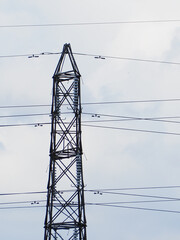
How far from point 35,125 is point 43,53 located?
20.1 feet

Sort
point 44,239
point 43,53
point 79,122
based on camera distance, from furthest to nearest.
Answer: point 43,53 → point 79,122 → point 44,239

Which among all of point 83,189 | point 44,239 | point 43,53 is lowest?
point 44,239

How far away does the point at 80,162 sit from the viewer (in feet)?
130

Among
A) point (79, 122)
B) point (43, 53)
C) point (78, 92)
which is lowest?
point (79, 122)

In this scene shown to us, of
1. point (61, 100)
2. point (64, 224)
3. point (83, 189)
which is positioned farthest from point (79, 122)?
point (64, 224)

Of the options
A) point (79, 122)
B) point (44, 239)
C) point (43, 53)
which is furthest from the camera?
point (43, 53)

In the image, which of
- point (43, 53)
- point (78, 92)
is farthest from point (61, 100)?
point (43, 53)

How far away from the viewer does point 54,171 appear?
1564 inches

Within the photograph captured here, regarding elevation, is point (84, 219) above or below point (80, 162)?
below

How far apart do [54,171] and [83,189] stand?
262cm

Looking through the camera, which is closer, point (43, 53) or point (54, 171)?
point (54, 171)

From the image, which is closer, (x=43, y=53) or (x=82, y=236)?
(x=82, y=236)

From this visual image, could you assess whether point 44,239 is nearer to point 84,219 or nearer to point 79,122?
point 84,219

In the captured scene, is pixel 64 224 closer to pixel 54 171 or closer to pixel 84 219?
pixel 84 219
